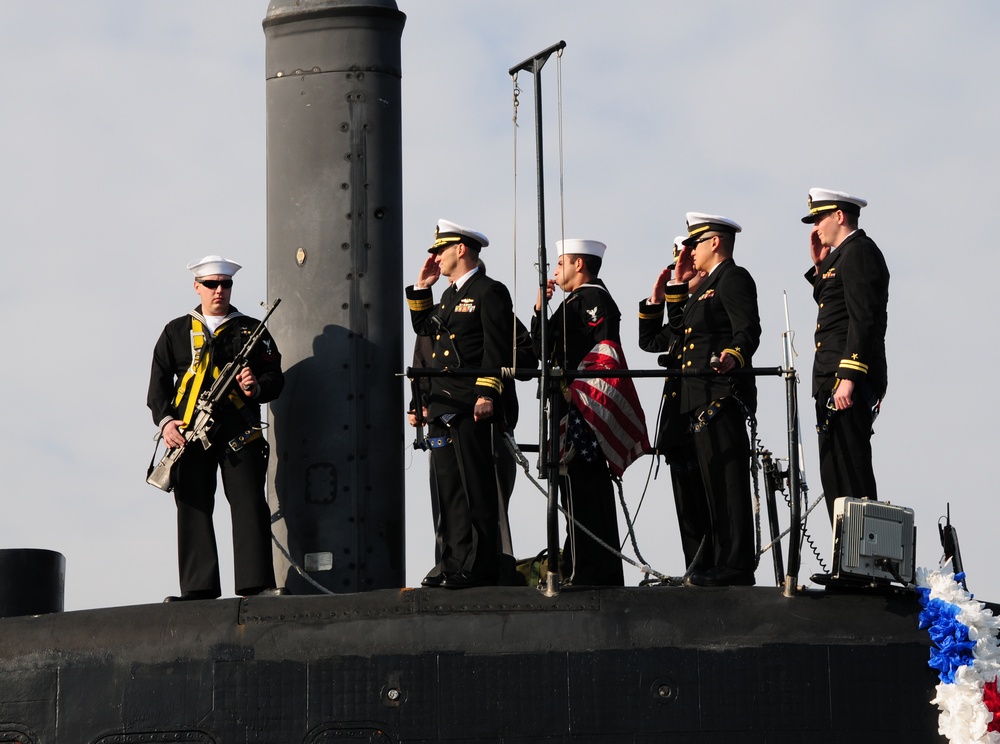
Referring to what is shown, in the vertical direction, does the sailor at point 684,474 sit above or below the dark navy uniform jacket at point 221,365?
below

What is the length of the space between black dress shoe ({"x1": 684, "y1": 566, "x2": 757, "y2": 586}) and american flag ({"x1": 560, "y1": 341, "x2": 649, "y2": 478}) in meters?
1.25

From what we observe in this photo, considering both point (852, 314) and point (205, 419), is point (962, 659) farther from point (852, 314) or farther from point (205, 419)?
point (205, 419)

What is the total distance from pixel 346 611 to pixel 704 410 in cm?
247

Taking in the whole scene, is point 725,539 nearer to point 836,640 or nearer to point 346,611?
point 836,640

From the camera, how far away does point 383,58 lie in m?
11.6

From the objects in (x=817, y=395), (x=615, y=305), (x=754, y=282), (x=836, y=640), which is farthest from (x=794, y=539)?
(x=615, y=305)

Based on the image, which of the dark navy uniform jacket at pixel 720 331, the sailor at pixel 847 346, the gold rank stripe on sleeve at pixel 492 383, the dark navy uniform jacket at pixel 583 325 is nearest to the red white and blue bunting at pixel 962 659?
the sailor at pixel 847 346

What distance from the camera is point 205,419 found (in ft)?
34.5

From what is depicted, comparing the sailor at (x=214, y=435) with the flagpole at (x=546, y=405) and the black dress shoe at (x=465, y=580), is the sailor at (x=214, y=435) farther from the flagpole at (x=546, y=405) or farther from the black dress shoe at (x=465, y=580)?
the flagpole at (x=546, y=405)

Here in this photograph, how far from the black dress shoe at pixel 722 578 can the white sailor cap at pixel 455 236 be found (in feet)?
9.12

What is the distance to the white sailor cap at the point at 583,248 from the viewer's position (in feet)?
37.9

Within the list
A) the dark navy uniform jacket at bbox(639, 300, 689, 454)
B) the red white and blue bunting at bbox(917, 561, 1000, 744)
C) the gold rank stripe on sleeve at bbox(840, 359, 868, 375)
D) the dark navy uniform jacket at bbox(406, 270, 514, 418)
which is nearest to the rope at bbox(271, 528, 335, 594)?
the dark navy uniform jacket at bbox(406, 270, 514, 418)

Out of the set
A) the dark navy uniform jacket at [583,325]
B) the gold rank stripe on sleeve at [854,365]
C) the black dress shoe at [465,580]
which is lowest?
the black dress shoe at [465,580]

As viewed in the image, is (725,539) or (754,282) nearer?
(725,539)
